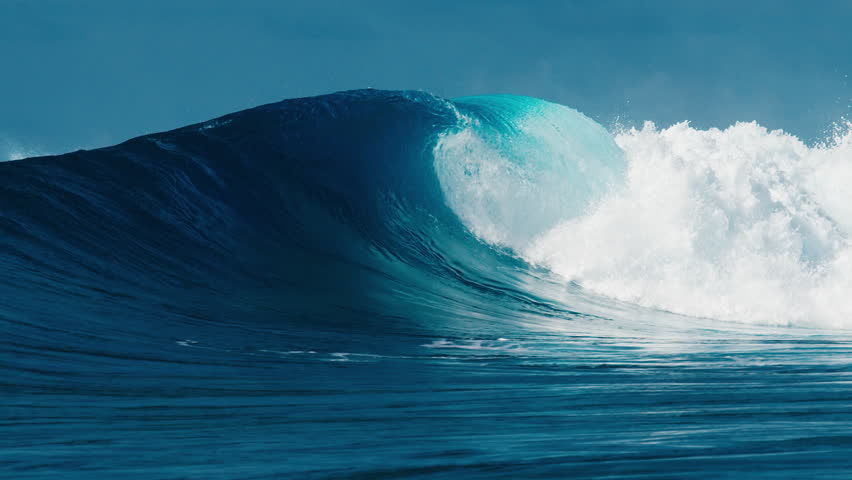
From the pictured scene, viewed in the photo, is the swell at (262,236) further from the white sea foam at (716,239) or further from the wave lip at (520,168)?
the white sea foam at (716,239)

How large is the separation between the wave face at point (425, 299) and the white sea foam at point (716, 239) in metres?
0.04

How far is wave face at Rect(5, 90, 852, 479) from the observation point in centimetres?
329

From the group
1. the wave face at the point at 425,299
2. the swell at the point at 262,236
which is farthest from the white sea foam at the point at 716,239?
the swell at the point at 262,236

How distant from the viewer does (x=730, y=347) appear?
20.6 ft

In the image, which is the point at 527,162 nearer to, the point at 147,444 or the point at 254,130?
the point at 254,130

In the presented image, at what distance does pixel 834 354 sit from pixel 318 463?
13.4 feet

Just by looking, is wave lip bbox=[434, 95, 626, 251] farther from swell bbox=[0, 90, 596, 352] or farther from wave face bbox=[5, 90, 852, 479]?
swell bbox=[0, 90, 596, 352]

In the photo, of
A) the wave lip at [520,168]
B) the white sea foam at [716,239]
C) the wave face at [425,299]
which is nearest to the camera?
the wave face at [425,299]

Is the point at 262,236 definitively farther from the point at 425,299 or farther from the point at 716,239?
the point at 716,239

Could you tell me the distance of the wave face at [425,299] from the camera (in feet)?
10.8

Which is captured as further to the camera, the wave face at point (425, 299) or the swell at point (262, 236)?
the swell at point (262, 236)

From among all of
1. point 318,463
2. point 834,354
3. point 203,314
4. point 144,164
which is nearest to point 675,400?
point 318,463

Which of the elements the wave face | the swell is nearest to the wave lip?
the wave face

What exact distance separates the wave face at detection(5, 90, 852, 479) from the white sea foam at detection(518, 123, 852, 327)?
40mm
